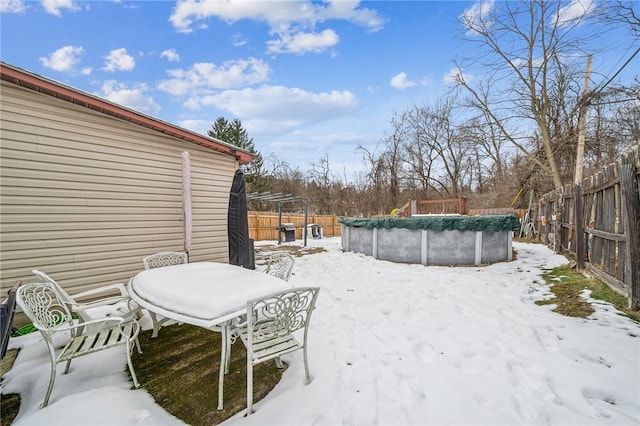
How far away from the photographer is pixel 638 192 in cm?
288

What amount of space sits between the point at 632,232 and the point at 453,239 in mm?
3657

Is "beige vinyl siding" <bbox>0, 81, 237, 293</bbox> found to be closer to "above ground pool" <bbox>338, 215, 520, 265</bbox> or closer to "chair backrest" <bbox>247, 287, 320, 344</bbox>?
"chair backrest" <bbox>247, 287, 320, 344</bbox>

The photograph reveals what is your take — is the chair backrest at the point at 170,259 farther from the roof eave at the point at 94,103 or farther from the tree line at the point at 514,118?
the tree line at the point at 514,118

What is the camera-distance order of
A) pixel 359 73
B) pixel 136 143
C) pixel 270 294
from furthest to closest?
pixel 359 73, pixel 136 143, pixel 270 294

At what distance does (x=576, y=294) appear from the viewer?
3736 millimetres

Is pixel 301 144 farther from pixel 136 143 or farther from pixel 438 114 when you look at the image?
pixel 136 143

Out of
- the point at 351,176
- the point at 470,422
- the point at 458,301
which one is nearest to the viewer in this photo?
the point at 470,422

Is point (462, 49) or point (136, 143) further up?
point (462, 49)

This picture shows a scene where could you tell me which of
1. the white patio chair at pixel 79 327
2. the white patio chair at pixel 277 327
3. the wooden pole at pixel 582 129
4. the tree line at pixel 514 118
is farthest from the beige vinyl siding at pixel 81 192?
the wooden pole at pixel 582 129

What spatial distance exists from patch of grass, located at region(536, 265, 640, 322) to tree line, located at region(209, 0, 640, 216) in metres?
4.86

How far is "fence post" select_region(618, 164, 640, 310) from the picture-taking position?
112 inches

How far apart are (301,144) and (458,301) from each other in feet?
72.9

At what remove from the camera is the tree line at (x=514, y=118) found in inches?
354

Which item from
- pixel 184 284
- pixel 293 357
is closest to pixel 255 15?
pixel 184 284
